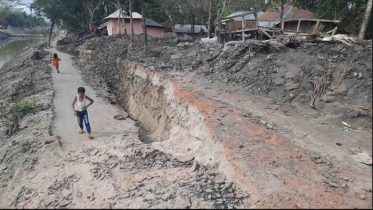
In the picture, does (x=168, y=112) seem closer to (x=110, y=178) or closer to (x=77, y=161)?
(x=77, y=161)

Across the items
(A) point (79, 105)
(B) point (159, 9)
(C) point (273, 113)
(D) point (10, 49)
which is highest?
(B) point (159, 9)

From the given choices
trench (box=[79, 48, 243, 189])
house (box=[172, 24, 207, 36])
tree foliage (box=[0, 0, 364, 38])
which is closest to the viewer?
trench (box=[79, 48, 243, 189])

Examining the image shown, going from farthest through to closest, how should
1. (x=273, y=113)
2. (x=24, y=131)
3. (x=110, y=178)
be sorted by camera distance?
1. (x=24, y=131)
2. (x=273, y=113)
3. (x=110, y=178)

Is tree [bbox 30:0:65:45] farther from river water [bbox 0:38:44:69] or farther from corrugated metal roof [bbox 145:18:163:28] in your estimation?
corrugated metal roof [bbox 145:18:163:28]

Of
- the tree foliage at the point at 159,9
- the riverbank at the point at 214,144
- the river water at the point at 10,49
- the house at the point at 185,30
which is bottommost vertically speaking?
the riverbank at the point at 214,144

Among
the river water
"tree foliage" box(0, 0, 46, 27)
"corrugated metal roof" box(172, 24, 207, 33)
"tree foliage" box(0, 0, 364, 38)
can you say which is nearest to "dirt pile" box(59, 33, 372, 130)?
"tree foliage" box(0, 0, 364, 38)

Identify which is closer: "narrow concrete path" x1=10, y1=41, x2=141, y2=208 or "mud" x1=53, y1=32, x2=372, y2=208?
"mud" x1=53, y1=32, x2=372, y2=208

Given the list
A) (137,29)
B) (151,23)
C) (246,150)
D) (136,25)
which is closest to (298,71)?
(246,150)

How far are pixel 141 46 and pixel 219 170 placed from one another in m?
16.3

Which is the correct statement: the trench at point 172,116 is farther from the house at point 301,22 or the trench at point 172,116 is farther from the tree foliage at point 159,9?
the tree foliage at point 159,9

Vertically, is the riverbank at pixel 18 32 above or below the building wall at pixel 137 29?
above

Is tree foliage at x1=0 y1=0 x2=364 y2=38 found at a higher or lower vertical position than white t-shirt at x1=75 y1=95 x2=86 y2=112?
higher

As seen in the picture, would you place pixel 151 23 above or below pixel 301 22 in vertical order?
above

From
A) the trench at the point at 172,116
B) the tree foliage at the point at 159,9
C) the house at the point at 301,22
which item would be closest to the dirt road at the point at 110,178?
the trench at the point at 172,116
